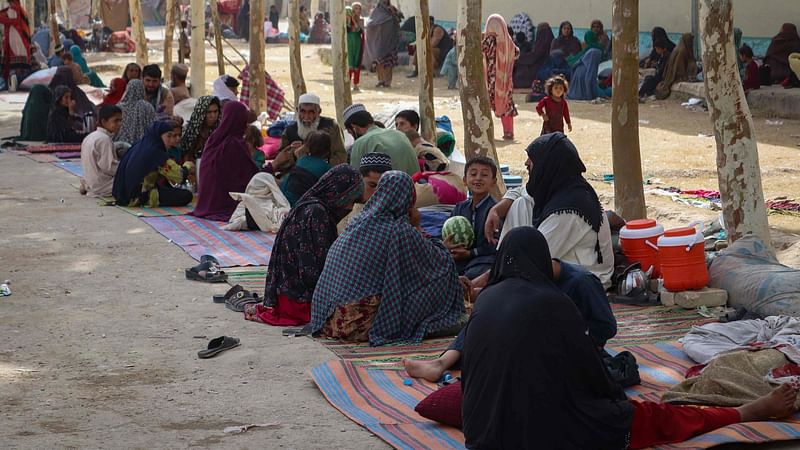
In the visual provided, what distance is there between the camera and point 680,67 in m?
17.5

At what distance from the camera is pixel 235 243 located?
29.1 feet

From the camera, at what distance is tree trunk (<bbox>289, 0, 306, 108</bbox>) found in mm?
14500

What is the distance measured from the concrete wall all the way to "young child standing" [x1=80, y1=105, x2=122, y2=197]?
10324 millimetres

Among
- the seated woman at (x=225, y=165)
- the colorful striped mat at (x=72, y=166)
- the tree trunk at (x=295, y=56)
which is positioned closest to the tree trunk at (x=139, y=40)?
the tree trunk at (x=295, y=56)

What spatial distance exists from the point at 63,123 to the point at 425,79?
5.33 metres

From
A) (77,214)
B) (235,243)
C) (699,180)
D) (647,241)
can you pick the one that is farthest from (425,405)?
(699,180)

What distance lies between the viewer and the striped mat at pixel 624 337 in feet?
18.9

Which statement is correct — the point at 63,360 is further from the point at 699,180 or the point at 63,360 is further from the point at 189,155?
the point at 699,180

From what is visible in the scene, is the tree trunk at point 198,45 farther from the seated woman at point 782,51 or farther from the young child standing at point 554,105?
the seated woman at point 782,51

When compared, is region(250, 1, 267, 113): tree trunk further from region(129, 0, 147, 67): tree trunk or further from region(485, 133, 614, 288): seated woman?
region(485, 133, 614, 288): seated woman

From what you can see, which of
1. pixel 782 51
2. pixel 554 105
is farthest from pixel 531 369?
pixel 782 51

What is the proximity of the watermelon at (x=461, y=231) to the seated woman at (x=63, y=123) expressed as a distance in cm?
834

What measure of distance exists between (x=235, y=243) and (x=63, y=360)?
3060mm

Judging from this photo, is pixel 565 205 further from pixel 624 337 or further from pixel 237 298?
pixel 237 298
